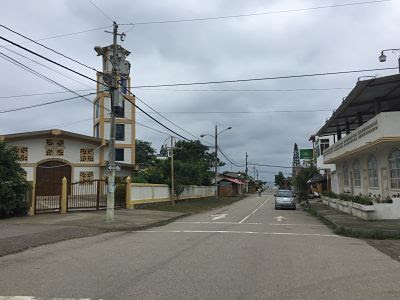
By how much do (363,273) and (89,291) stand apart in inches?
208

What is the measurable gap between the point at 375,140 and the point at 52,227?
14.5 m

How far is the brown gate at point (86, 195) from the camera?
1069 inches

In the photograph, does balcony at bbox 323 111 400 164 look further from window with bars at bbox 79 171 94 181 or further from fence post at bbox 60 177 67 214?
window with bars at bbox 79 171 94 181

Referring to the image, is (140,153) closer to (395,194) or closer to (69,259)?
(395,194)

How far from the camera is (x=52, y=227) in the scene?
Result: 1819 centimetres

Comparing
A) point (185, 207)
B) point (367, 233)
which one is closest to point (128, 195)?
point (185, 207)

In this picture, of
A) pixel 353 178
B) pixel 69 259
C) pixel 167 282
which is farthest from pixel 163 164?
pixel 167 282

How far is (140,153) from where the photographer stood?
91312 mm

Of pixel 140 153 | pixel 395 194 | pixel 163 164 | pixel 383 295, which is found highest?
pixel 140 153

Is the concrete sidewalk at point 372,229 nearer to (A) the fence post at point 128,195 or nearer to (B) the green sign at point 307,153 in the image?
(A) the fence post at point 128,195

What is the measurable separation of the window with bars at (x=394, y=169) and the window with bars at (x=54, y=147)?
1110 inches

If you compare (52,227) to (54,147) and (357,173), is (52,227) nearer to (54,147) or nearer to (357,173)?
(357,173)

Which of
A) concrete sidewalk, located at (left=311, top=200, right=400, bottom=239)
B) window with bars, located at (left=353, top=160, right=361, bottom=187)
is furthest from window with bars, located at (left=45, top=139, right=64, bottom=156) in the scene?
concrete sidewalk, located at (left=311, top=200, right=400, bottom=239)

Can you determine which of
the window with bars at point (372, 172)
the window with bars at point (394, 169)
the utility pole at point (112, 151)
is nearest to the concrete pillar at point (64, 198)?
the utility pole at point (112, 151)
